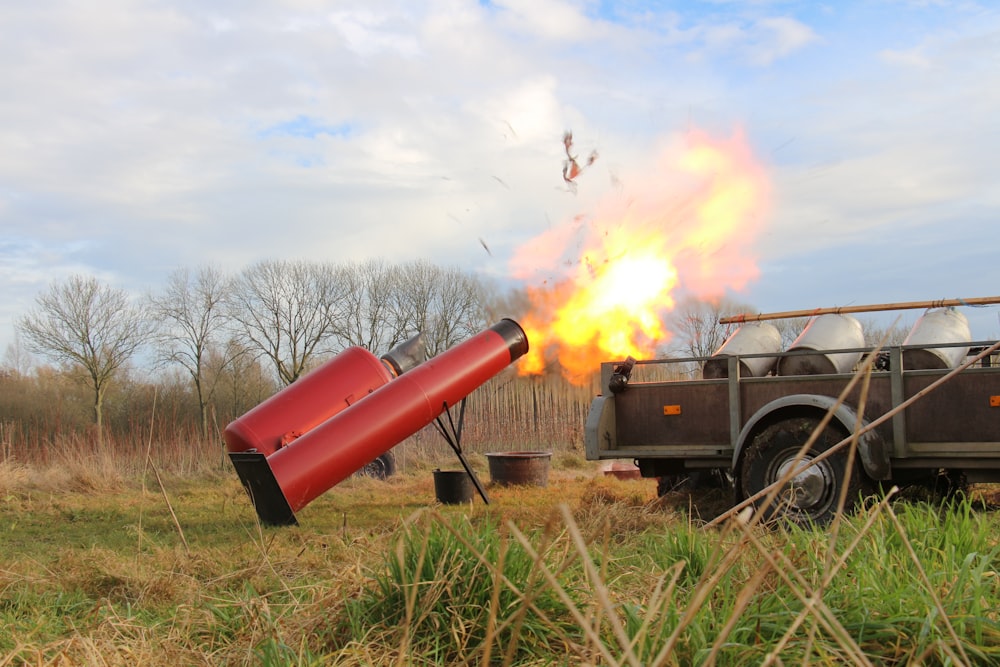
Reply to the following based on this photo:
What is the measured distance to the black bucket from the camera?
10984 mm

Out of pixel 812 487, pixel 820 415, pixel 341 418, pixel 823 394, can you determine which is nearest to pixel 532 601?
pixel 812 487

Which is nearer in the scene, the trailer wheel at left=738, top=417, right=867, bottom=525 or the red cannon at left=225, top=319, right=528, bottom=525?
the trailer wheel at left=738, top=417, right=867, bottom=525

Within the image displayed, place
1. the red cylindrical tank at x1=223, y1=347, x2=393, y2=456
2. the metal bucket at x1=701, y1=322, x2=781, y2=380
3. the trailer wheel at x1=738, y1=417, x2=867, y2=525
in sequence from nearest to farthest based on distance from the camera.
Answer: the trailer wheel at x1=738, y1=417, x2=867, y2=525
the metal bucket at x1=701, y1=322, x2=781, y2=380
the red cylindrical tank at x1=223, y1=347, x2=393, y2=456

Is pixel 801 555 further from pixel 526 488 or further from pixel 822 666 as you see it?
pixel 526 488

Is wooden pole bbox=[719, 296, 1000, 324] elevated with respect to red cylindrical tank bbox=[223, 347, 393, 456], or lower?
elevated

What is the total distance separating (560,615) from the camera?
317 cm

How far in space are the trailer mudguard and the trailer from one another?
12mm

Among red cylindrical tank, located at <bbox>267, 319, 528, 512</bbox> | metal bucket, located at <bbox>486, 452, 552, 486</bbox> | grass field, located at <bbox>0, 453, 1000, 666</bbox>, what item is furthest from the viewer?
metal bucket, located at <bbox>486, 452, 552, 486</bbox>

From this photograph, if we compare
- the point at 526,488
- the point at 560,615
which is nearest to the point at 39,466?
the point at 526,488

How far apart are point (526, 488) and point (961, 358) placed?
6.59 metres

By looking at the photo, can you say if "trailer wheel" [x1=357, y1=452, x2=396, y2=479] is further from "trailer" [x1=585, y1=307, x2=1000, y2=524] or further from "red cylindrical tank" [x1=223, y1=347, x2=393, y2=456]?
"trailer" [x1=585, y1=307, x2=1000, y2=524]

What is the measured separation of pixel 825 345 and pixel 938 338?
3.25 ft

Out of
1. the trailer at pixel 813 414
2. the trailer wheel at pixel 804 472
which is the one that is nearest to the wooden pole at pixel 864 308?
the trailer at pixel 813 414

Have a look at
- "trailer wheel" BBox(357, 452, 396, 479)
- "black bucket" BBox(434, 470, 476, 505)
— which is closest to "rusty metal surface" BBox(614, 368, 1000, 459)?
"black bucket" BBox(434, 470, 476, 505)
